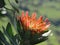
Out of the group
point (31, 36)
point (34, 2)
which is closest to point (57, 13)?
point (34, 2)

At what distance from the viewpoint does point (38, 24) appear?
7.76ft

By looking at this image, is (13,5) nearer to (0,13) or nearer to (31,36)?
(0,13)

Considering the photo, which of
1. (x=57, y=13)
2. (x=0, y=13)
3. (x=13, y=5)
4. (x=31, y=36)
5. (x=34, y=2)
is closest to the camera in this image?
(x=13, y=5)

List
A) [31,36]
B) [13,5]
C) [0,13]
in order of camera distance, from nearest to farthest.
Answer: [13,5], [0,13], [31,36]

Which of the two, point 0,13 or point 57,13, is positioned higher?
point 0,13

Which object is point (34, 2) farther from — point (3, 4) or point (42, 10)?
point (3, 4)

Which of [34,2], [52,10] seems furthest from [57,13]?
[34,2]

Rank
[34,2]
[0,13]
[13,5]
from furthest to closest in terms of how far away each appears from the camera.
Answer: [34,2]
[0,13]
[13,5]

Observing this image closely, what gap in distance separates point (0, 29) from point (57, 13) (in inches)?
4492

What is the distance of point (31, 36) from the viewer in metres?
2.45

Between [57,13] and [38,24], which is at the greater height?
[38,24]

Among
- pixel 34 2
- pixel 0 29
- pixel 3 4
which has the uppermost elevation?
pixel 3 4

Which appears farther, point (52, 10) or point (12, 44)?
point (52, 10)

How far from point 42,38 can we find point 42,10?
11754 cm
